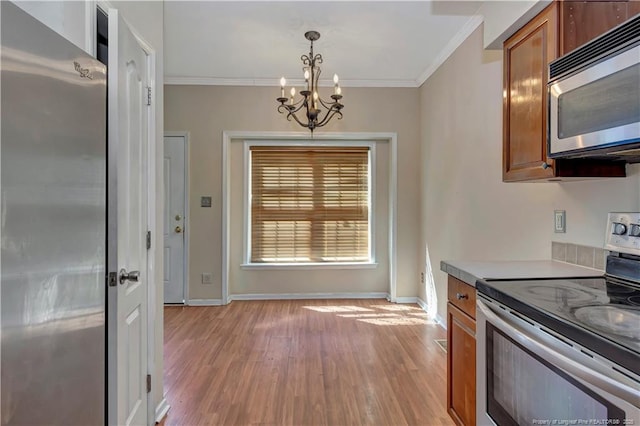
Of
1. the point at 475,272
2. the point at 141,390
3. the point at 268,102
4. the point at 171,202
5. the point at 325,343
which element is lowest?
the point at 325,343

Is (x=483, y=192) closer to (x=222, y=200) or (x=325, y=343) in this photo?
(x=325, y=343)

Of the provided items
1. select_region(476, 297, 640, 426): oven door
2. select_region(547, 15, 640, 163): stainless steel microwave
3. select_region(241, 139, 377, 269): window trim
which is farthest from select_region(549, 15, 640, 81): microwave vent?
select_region(241, 139, 377, 269): window trim

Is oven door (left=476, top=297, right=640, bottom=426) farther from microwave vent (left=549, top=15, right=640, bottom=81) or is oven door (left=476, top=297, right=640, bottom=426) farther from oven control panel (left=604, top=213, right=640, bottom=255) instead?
microwave vent (left=549, top=15, right=640, bottom=81)

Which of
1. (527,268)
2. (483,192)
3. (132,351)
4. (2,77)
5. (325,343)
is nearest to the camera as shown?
(2,77)

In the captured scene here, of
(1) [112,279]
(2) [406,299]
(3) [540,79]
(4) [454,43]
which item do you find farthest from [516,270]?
(2) [406,299]

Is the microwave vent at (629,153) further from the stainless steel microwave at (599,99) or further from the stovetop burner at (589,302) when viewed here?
the stovetop burner at (589,302)

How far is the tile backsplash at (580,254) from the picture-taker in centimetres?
156

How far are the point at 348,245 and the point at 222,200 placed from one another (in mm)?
1686

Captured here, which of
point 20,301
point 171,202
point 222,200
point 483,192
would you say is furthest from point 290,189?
point 20,301

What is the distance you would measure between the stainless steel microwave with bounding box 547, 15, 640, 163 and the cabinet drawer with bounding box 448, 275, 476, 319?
691 millimetres

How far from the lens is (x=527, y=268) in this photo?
1.67 m

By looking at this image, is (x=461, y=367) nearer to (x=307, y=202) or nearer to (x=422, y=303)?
(x=422, y=303)

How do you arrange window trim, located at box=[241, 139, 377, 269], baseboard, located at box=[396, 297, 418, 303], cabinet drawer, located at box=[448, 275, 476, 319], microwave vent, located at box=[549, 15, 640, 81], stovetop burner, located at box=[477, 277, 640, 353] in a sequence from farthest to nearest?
window trim, located at box=[241, 139, 377, 269] < baseboard, located at box=[396, 297, 418, 303] < cabinet drawer, located at box=[448, 275, 476, 319] < microwave vent, located at box=[549, 15, 640, 81] < stovetop burner, located at box=[477, 277, 640, 353]

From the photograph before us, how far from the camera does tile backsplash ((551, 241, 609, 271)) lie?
1559 mm
